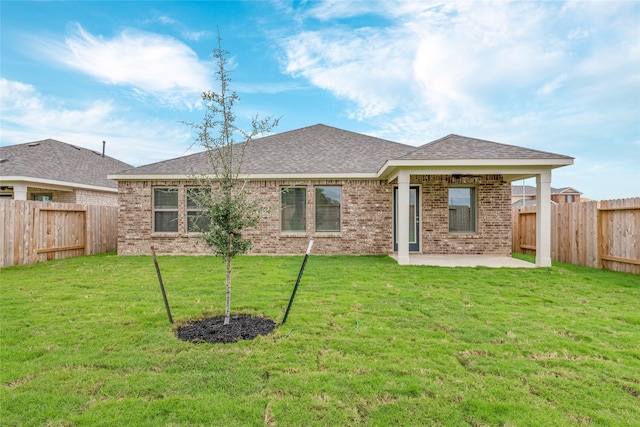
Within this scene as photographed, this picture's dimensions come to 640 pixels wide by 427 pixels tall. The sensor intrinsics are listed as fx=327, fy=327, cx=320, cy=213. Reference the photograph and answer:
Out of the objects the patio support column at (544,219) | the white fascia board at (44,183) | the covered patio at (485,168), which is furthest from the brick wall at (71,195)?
the patio support column at (544,219)

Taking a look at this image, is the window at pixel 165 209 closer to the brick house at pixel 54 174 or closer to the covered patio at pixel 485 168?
the brick house at pixel 54 174

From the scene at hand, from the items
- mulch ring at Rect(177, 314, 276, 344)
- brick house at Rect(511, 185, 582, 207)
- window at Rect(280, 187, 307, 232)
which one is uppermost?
brick house at Rect(511, 185, 582, 207)

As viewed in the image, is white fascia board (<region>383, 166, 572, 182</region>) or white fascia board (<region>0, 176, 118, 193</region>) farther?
Result: white fascia board (<region>0, 176, 118, 193</region>)

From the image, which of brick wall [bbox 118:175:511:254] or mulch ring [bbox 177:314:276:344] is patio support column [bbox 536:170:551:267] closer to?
brick wall [bbox 118:175:511:254]

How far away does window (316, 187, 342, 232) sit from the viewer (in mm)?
11125

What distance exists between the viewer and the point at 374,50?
12.0m

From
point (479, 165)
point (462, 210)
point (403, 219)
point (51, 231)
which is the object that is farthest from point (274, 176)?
point (51, 231)

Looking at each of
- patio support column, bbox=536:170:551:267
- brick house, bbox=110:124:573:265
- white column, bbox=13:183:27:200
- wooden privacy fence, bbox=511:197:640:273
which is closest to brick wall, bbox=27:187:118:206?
white column, bbox=13:183:27:200

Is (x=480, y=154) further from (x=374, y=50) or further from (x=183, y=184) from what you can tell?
(x=183, y=184)

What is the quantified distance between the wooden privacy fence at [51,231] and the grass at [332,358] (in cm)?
358

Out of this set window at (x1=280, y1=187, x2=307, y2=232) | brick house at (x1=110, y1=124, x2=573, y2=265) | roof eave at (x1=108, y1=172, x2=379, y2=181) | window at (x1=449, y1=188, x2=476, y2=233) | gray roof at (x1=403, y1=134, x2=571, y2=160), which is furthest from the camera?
window at (x1=280, y1=187, x2=307, y2=232)

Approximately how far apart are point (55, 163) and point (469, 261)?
16.9 meters

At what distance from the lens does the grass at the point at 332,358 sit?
235 centimetres

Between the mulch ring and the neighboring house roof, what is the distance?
5.25 m
